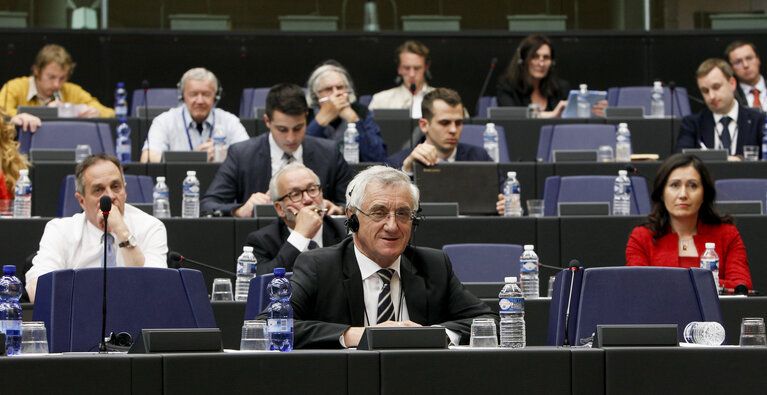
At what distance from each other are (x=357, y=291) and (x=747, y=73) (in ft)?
18.9

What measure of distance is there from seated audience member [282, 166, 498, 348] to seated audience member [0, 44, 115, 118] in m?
4.81

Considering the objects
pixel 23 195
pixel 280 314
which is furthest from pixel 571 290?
pixel 23 195

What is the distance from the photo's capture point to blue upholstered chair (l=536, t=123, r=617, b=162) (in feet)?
23.8

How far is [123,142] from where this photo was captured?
23.7 feet

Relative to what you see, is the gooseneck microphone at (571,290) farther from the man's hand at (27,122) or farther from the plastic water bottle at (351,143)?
the man's hand at (27,122)

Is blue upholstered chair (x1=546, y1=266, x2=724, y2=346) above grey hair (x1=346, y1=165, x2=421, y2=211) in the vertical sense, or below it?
below

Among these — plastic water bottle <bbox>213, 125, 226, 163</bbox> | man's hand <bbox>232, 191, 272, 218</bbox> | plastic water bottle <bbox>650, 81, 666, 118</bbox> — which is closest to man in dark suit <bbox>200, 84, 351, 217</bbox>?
man's hand <bbox>232, 191, 272, 218</bbox>

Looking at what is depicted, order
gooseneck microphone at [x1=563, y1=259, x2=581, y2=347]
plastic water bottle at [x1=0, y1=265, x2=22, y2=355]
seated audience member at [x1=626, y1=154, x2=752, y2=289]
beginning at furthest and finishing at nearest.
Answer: seated audience member at [x1=626, y1=154, x2=752, y2=289]
plastic water bottle at [x1=0, y1=265, x2=22, y2=355]
gooseneck microphone at [x1=563, y1=259, x2=581, y2=347]

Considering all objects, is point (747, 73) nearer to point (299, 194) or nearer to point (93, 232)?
point (299, 194)

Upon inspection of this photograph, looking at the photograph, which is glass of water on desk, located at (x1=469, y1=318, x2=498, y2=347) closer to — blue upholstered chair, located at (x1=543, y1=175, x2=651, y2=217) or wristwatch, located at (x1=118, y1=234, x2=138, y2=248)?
wristwatch, located at (x1=118, y1=234, x2=138, y2=248)

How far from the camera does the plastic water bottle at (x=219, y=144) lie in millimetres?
6969

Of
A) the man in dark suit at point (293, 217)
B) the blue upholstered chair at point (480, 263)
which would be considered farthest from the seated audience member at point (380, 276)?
the blue upholstered chair at point (480, 263)

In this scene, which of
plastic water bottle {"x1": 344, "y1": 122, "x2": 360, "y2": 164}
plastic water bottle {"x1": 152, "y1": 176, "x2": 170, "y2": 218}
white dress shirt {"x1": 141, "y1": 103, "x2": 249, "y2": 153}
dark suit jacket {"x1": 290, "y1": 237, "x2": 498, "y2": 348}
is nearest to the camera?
dark suit jacket {"x1": 290, "y1": 237, "x2": 498, "y2": 348}

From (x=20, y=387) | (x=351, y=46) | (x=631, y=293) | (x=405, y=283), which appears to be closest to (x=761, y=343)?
(x=631, y=293)
